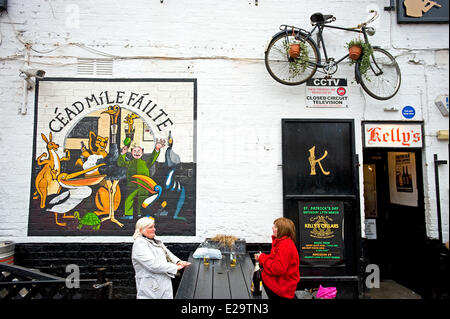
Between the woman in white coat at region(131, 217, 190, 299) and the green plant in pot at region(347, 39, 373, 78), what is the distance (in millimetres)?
4381

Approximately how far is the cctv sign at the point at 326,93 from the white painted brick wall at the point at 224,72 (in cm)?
15

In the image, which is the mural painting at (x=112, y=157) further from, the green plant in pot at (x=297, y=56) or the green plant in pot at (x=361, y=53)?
the green plant in pot at (x=361, y=53)

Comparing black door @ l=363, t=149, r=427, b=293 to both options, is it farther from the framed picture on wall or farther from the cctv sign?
the cctv sign

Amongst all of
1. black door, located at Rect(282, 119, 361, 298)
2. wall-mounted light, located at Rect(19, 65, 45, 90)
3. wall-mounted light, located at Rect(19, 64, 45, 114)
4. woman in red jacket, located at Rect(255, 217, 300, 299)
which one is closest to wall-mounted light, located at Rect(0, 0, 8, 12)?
wall-mounted light, located at Rect(19, 64, 45, 114)

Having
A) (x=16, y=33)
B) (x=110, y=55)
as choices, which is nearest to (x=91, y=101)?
(x=110, y=55)

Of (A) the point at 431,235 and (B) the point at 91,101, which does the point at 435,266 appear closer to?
(A) the point at 431,235

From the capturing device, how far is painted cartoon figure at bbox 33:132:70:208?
209 inches

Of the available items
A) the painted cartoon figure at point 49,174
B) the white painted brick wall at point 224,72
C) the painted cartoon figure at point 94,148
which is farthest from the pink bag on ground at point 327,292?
the painted cartoon figure at point 49,174

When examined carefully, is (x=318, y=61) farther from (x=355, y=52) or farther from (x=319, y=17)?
(x=319, y=17)

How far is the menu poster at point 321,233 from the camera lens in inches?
209

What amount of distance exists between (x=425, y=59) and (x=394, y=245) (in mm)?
4027

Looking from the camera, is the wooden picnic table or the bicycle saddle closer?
the wooden picnic table

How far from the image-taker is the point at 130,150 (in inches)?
213
